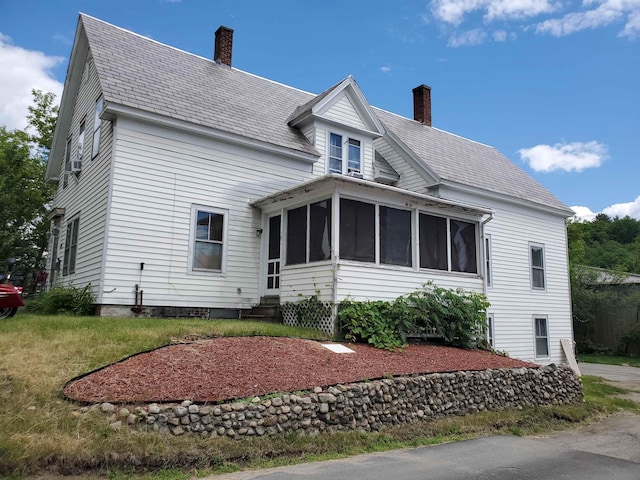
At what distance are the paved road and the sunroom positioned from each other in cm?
429

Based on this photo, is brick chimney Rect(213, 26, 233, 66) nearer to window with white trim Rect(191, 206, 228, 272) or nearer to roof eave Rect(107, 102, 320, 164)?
roof eave Rect(107, 102, 320, 164)

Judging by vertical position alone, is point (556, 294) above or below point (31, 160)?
below

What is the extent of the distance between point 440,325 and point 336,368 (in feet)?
14.9

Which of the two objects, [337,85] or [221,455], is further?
[337,85]

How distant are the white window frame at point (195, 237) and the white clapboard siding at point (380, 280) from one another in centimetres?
377

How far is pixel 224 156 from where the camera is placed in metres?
13.7

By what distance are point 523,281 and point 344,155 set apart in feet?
28.8

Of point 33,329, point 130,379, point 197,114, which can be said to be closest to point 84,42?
point 197,114

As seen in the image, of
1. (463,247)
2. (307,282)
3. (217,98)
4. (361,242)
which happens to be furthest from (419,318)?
(217,98)

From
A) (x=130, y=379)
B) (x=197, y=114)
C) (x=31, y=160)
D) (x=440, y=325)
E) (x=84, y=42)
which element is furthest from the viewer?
(x=31, y=160)

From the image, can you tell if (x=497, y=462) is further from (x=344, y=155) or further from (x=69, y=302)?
(x=344, y=155)

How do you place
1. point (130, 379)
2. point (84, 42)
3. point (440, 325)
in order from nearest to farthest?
point (130, 379), point (440, 325), point (84, 42)

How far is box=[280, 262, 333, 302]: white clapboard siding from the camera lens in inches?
442

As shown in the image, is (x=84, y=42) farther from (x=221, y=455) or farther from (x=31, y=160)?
(x=31, y=160)
